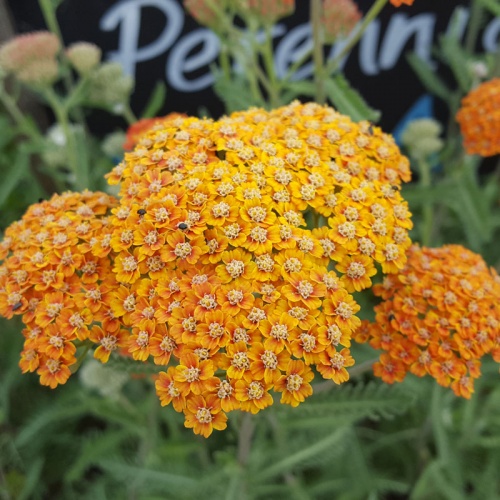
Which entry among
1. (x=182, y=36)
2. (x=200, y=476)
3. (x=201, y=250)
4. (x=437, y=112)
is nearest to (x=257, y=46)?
(x=201, y=250)

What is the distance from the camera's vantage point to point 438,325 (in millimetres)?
974

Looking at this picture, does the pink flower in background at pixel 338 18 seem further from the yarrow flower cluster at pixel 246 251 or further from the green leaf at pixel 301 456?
the green leaf at pixel 301 456

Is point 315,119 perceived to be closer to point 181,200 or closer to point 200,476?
point 181,200

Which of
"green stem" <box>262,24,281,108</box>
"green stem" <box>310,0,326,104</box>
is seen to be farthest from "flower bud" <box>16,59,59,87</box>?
"green stem" <box>310,0,326,104</box>

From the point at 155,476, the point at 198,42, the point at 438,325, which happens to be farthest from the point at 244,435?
the point at 198,42

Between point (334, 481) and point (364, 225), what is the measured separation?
125 centimetres

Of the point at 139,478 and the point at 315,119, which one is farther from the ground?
the point at 315,119

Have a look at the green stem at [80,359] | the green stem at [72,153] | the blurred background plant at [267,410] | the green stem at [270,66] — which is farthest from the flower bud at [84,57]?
the green stem at [80,359]

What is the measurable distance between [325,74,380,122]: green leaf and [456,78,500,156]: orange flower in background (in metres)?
0.39

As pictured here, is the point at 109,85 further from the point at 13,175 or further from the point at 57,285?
the point at 57,285

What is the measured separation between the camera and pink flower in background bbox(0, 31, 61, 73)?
1.50 meters

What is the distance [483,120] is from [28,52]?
1357mm

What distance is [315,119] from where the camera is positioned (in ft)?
3.58

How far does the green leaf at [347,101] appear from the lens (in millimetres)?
1280
